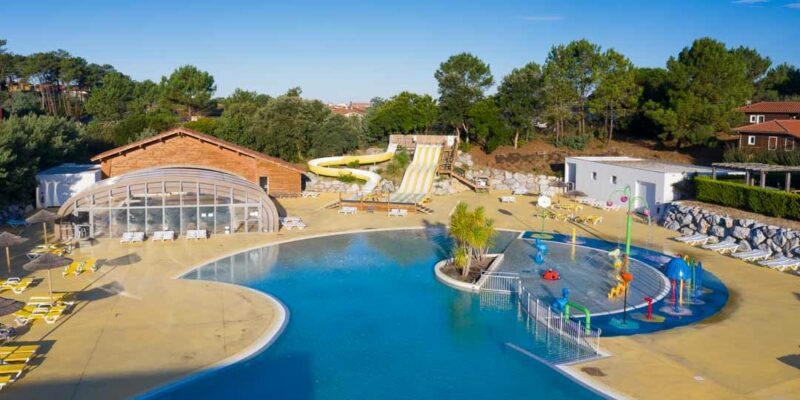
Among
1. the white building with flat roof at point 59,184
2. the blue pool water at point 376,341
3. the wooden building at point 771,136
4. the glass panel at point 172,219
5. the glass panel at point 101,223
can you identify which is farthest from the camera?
the wooden building at point 771,136

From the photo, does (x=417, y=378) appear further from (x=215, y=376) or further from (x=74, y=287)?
(x=74, y=287)

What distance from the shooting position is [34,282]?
65.0 feet

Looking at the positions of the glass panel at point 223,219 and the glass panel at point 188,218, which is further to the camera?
the glass panel at point 223,219

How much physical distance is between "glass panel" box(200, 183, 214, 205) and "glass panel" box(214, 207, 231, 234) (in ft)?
1.77

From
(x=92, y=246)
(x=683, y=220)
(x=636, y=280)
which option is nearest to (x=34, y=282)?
(x=92, y=246)

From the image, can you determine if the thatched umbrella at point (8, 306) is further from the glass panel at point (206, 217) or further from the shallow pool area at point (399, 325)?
the glass panel at point (206, 217)

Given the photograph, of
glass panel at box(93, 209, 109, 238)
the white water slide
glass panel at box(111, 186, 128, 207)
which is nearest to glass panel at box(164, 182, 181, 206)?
glass panel at box(111, 186, 128, 207)

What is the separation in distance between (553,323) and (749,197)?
14.7m

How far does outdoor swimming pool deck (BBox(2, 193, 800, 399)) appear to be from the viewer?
12.5 meters

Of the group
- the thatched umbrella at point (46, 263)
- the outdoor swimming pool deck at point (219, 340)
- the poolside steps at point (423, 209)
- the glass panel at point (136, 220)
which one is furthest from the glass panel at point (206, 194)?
the poolside steps at point (423, 209)

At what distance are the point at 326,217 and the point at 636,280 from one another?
54.6 feet

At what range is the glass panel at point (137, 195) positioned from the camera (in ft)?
85.3

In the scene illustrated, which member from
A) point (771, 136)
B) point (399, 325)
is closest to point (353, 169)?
point (399, 325)

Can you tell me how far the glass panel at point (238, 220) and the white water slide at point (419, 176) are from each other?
9.64 metres
